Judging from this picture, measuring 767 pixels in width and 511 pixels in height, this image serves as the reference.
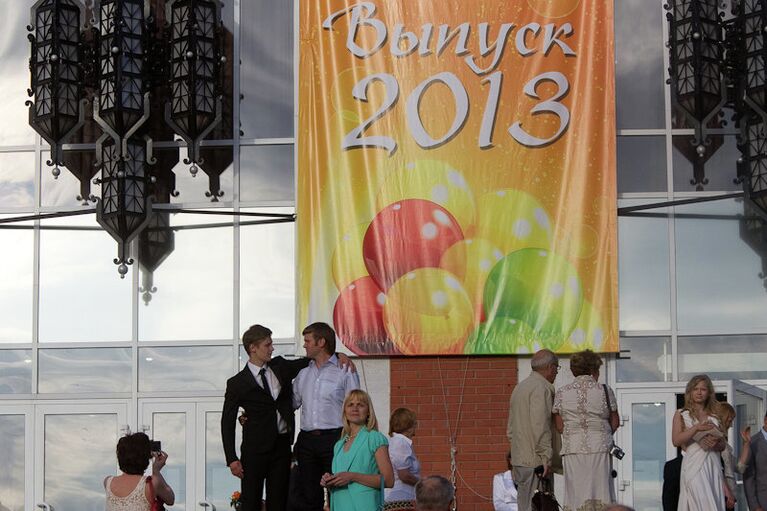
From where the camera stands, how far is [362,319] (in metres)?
13.3

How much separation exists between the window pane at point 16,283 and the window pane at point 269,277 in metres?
2.25

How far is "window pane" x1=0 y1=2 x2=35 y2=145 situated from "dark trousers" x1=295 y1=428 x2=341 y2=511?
6.47 metres

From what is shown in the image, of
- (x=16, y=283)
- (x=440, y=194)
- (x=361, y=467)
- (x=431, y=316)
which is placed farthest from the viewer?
(x=16, y=283)

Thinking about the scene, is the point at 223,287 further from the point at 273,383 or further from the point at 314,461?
the point at 314,461

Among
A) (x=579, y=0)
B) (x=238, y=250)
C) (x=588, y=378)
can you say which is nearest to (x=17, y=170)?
(x=238, y=250)

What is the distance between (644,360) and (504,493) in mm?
2331

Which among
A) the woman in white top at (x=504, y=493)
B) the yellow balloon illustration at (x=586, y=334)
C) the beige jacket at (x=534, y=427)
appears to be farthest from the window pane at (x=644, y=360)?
the beige jacket at (x=534, y=427)

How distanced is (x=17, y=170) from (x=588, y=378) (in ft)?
24.3

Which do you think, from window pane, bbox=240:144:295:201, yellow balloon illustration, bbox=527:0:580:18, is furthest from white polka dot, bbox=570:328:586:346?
window pane, bbox=240:144:295:201

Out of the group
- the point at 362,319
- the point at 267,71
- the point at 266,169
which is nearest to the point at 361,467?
the point at 362,319

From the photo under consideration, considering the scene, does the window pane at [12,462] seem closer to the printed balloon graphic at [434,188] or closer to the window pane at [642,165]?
the printed balloon graphic at [434,188]

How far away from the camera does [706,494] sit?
30.6 ft

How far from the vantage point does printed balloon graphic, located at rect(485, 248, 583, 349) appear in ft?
43.3

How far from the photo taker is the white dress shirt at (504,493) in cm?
1228
